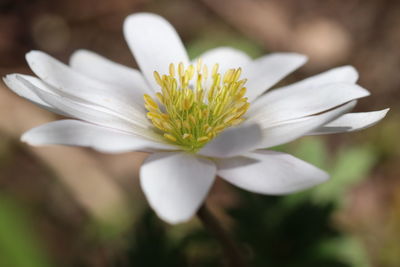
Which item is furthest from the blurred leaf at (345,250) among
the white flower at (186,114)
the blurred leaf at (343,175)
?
the white flower at (186,114)

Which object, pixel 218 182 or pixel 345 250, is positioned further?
pixel 218 182

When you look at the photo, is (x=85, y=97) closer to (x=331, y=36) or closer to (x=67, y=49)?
(x=67, y=49)

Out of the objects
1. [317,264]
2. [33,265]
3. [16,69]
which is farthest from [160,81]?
[16,69]

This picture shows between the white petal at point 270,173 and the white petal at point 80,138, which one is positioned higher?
the white petal at point 80,138

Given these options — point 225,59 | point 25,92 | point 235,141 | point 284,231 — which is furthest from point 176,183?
point 284,231

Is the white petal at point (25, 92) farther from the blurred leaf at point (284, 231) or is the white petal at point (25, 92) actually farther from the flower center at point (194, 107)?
the blurred leaf at point (284, 231)

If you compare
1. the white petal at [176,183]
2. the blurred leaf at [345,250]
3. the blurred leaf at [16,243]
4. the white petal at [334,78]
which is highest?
the white petal at [334,78]

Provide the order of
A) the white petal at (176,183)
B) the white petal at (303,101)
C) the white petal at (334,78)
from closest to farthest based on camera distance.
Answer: the white petal at (176,183)
the white petal at (303,101)
the white petal at (334,78)

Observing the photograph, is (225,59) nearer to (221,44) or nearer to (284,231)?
(284,231)
